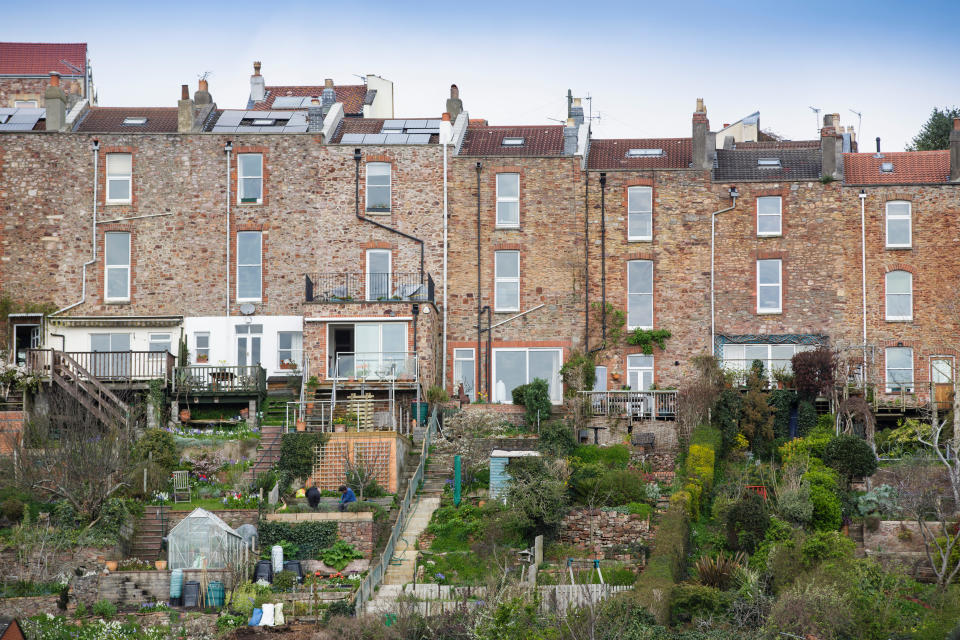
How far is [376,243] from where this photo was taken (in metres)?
45.0

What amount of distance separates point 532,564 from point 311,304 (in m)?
14.1

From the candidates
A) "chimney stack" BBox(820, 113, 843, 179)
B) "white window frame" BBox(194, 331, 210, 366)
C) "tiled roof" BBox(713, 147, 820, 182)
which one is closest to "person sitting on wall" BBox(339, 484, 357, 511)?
"white window frame" BBox(194, 331, 210, 366)

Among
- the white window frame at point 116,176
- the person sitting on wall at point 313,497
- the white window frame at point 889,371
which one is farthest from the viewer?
the white window frame at point 116,176

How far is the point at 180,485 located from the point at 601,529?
1050cm

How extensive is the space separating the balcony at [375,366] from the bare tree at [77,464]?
24.0ft

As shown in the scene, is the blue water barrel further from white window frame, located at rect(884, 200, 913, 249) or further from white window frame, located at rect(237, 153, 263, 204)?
white window frame, located at rect(884, 200, 913, 249)

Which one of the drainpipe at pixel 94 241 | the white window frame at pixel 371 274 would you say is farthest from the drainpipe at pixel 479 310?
the drainpipe at pixel 94 241

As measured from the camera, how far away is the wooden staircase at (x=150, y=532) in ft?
109

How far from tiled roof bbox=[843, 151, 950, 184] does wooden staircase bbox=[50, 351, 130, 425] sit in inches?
886

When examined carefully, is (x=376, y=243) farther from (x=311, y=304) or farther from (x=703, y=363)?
(x=703, y=363)

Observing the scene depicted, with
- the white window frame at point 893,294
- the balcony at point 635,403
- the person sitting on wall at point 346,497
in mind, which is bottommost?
the person sitting on wall at point 346,497

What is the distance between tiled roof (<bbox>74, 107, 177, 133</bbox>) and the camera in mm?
46375

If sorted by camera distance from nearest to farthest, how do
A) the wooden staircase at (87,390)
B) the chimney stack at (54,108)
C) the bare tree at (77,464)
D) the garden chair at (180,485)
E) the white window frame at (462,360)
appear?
the bare tree at (77,464), the garden chair at (180,485), the wooden staircase at (87,390), the white window frame at (462,360), the chimney stack at (54,108)

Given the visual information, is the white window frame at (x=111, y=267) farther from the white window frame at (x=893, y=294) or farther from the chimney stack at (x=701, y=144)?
the white window frame at (x=893, y=294)
